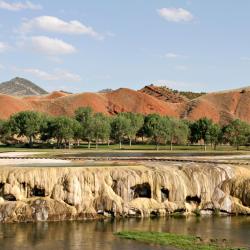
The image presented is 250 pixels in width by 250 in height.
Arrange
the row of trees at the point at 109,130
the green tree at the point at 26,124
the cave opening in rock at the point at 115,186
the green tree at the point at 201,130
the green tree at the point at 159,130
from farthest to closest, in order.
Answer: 1. the green tree at the point at 201,130
2. the green tree at the point at 159,130
3. the green tree at the point at 26,124
4. the row of trees at the point at 109,130
5. the cave opening in rock at the point at 115,186

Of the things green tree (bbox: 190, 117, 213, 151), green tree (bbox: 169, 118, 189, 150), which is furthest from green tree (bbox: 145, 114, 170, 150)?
green tree (bbox: 190, 117, 213, 151)

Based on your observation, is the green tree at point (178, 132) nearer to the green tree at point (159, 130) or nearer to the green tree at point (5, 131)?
the green tree at point (159, 130)

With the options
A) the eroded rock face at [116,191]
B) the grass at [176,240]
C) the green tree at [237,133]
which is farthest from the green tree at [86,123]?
the grass at [176,240]

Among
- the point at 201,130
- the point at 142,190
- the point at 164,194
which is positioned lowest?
the point at 164,194

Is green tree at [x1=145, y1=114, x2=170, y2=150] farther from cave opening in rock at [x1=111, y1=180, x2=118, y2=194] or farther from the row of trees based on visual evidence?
cave opening in rock at [x1=111, y1=180, x2=118, y2=194]

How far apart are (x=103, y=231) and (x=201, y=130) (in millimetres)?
97939

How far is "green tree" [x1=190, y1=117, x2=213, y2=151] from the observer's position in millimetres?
134250

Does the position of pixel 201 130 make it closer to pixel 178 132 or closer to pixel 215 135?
pixel 215 135

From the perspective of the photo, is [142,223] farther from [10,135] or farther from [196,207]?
[10,135]

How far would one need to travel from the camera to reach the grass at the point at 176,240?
3725cm

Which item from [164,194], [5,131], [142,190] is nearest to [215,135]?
[5,131]

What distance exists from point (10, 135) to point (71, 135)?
23.7 metres

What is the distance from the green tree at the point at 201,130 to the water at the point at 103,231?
3352 inches

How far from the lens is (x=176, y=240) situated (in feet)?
129
